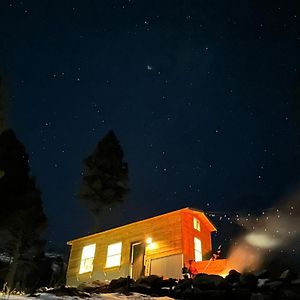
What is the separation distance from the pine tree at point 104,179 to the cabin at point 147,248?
7.34 meters

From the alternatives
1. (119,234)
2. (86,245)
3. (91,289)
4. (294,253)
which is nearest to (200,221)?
(119,234)

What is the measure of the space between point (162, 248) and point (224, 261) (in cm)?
386

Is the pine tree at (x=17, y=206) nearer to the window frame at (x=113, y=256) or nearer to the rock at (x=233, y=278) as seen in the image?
the window frame at (x=113, y=256)

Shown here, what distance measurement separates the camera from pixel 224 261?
1989 cm

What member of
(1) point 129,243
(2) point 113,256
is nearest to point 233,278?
(1) point 129,243

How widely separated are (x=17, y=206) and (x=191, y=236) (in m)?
12.6

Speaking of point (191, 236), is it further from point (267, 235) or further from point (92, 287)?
point (267, 235)

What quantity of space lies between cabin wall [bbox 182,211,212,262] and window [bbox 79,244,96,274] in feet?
22.7

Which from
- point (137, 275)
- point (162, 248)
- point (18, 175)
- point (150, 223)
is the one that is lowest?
point (137, 275)

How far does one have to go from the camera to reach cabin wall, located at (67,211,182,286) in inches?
859

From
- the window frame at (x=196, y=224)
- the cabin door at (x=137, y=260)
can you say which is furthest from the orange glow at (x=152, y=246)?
the window frame at (x=196, y=224)

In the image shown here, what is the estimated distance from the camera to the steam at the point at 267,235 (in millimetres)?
25297

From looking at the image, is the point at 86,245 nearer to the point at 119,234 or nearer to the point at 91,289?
the point at 119,234

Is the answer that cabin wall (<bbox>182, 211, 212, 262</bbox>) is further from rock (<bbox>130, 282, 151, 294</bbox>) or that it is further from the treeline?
the treeline
